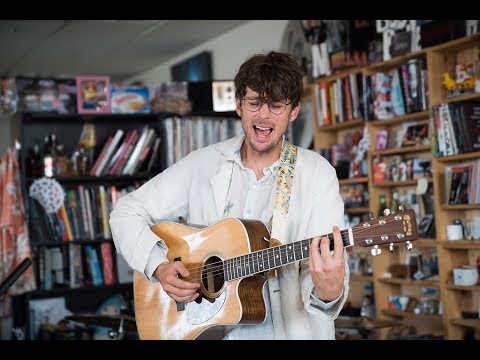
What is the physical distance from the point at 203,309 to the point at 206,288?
0.07 m

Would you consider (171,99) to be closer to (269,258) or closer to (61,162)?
(61,162)

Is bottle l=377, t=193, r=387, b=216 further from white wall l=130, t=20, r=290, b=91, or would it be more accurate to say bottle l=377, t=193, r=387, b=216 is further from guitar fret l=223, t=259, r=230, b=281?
guitar fret l=223, t=259, r=230, b=281

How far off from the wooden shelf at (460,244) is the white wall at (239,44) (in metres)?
2.72

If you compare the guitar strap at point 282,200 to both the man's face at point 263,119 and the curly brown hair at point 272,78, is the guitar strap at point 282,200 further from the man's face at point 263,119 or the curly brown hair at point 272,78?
the curly brown hair at point 272,78

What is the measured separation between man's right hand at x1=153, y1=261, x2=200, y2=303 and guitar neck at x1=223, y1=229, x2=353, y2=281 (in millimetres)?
122

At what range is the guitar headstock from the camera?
2.06m

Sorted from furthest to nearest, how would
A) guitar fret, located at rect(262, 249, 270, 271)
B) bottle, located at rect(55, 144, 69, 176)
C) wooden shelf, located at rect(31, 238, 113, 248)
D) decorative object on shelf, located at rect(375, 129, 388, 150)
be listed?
1. decorative object on shelf, located at rect(375, 129, 388, 150)
2. bottle, located at rect(55, 144, 69, 176)
3. wooden shelf, located at rect(31, 238, 113, 248)
4. guitar fret, located at rect(262, 249, 270, 271)

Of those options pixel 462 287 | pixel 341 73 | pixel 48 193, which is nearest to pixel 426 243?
pixel 462 287

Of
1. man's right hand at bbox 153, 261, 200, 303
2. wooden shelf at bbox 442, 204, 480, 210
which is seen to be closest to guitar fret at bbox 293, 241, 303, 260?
man's right hand at bbox 153, 261, 200, 303

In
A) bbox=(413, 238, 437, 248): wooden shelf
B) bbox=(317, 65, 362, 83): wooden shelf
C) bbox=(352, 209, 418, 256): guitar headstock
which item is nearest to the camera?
bbox=(352, 209, 418, 256): guitar headstock

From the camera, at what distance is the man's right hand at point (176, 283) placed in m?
2.44

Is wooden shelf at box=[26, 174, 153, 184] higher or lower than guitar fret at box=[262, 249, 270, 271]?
higher
